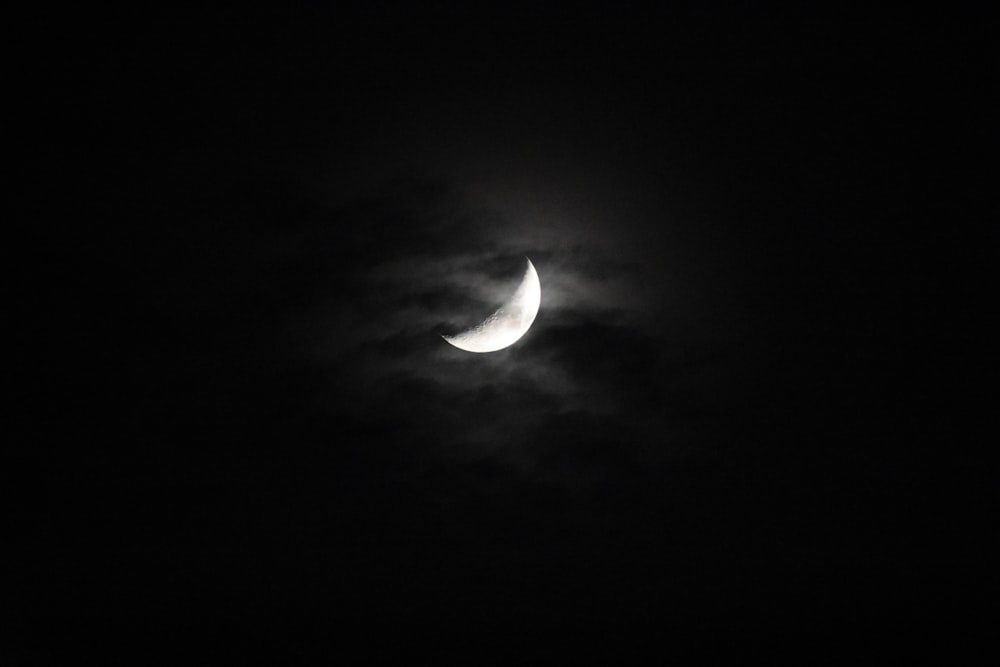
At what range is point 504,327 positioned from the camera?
13.1 metres

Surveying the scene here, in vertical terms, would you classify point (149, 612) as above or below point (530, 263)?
below

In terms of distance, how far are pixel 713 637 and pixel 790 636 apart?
4.87 metres

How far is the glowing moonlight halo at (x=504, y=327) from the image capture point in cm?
1269

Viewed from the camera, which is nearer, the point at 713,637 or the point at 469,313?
the point at 469,313

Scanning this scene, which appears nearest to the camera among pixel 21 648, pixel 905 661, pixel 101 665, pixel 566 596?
pixel 21 648

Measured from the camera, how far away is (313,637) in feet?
104

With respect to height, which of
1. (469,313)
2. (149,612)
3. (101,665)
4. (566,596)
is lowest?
(101,665)

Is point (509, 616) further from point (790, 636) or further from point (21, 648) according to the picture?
point (21, 648)

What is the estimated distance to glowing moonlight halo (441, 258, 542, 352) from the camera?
41.6 ft

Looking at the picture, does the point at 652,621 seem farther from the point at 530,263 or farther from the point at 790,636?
the point at 530,263

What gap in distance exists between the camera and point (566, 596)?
87.8 feet

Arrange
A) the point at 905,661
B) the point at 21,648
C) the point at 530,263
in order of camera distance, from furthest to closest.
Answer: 1. the point at 905,661
2. the point at 21,648
3. the point at 530,263

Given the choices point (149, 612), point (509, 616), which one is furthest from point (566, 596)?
point (149, 612)

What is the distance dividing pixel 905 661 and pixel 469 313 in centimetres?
3760
